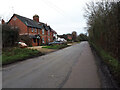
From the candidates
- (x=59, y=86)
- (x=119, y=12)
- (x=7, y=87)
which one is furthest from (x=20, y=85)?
(x=119, y=12)

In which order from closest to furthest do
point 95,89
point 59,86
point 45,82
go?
point 95,89 < point 59,86 < point 45,82

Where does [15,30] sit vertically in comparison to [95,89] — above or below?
above

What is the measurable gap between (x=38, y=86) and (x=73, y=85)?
1.27 metres

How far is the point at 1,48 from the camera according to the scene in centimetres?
1120

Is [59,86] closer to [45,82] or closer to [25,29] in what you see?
[45,82]

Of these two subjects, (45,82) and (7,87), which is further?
(45,82)

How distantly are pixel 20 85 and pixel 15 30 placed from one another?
1050cm

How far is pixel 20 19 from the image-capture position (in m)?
29.1

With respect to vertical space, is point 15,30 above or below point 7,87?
above

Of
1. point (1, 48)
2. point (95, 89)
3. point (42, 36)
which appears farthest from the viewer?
point (42, 36)

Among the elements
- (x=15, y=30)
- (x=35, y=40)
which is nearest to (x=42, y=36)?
(x=35, y=40)

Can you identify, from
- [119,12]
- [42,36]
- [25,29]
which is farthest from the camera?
[42,36]

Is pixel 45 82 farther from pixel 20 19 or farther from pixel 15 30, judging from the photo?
pixel 20 19

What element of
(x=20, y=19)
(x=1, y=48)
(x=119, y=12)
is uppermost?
(x=20, y=19)
